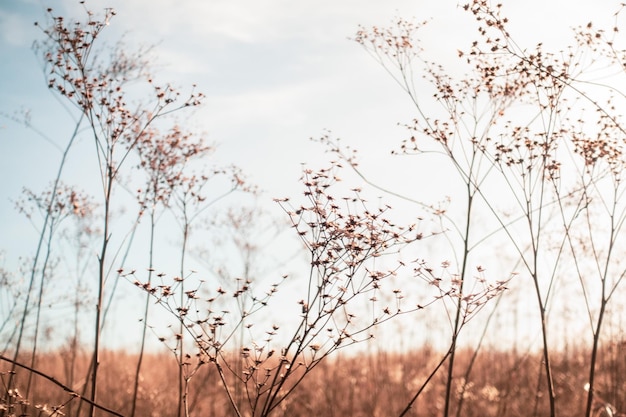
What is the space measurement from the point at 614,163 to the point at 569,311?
6.01 meters

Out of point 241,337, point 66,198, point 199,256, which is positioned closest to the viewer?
point 66,198

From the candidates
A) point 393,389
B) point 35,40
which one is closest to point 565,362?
point 393,389

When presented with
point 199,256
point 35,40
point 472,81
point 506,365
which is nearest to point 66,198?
point 35,40

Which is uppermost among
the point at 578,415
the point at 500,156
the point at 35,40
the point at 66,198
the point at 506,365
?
the point at 35,40

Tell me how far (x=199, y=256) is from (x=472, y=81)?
5798mm

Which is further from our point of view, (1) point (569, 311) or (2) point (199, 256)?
(1) point (569, 311)

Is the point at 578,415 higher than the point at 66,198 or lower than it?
lower

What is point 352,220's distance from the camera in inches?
155

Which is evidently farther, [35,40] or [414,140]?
[35,40]

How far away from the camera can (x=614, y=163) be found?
572 centimetres

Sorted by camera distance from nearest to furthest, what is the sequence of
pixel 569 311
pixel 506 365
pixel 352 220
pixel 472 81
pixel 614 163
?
1. pixel 352 220
2. pixel 614 163
3. pixel 472 81
4. pixel 569 311
5. pixel 506 365

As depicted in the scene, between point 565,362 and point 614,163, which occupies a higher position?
point 614,163

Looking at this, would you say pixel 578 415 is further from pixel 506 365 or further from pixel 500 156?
pixel 500 156

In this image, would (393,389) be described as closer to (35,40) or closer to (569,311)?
(569,311)
